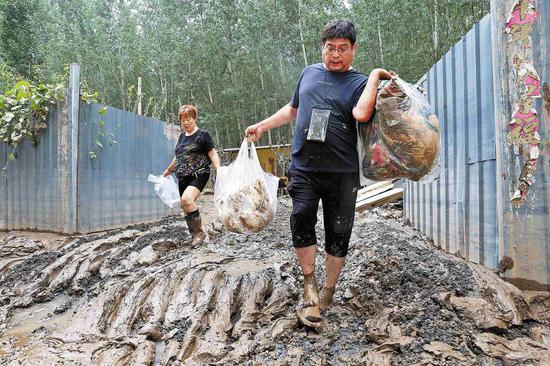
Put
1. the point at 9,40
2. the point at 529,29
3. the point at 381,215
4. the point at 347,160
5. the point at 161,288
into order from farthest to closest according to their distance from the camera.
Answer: the point at 9,40
the point at 381,215
the point at 161,288
the point at 529,29
the point at 347,160

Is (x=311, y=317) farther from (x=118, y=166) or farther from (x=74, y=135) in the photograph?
(x=118, y=166)

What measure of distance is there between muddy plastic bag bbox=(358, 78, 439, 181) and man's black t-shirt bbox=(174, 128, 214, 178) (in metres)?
2.83

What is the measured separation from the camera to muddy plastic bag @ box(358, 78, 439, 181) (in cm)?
214

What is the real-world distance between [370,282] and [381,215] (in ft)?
14.4

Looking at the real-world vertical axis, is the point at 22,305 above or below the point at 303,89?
below

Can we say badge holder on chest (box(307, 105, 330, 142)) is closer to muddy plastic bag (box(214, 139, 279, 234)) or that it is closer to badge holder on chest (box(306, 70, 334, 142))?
badge holder on chest (box(306, 70, 334, 142))

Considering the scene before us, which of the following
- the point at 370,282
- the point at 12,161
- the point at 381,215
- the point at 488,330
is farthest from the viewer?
the point at 381,215

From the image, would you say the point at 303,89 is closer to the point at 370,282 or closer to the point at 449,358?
the point at 370,282

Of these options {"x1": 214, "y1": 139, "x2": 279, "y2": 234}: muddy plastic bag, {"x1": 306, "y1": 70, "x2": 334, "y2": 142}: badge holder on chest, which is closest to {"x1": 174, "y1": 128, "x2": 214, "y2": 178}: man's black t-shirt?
{"x1": 214, "y1": 139, "x2": 279, "y2": 234}: muddy plastic bag

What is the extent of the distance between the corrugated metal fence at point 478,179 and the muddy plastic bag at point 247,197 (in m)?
1.65

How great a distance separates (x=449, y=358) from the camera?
6.06 ft

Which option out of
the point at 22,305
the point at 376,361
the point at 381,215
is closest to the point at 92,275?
the point at 22,305

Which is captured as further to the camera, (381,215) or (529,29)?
(381,215)

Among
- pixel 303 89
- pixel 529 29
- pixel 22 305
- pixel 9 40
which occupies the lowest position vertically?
pixel 22 305
